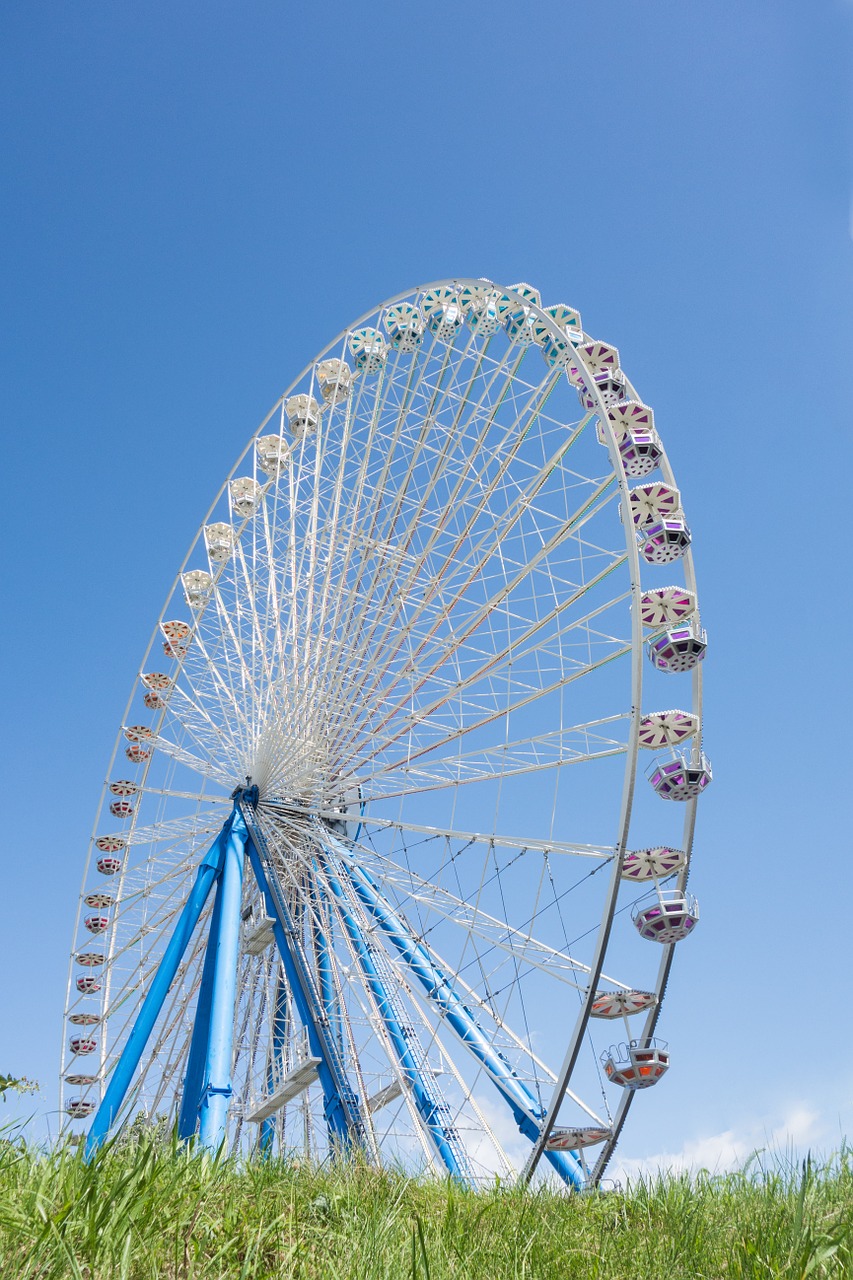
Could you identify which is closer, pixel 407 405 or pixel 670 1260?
pixel 670 1260

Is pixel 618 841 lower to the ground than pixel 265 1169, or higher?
higher

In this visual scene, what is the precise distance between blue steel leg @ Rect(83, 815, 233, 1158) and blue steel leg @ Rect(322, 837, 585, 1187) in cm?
296

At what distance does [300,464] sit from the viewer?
2528cm

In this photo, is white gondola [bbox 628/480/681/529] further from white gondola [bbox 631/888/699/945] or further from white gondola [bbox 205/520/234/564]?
white gondola [bbox 205/520/234/564]

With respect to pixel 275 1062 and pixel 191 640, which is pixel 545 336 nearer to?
pixel 191 640

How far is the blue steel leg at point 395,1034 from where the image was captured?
59.6 ft

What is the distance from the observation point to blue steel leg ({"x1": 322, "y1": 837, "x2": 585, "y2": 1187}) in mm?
17188

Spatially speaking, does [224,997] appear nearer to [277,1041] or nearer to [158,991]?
[158,991]

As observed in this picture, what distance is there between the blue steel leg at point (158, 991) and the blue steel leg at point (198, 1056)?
836 mm

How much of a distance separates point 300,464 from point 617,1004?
14460mm

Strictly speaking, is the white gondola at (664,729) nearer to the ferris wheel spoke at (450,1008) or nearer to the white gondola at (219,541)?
the ferris wheel spoke at (450,1008)

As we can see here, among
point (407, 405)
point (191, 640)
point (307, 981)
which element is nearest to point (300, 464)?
point (407, 405)

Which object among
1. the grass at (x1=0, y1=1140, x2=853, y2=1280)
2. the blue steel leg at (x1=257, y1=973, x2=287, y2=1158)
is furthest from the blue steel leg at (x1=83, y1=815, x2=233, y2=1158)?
the grass at (x1=0, y1=1140, x2=853, y2=1280)

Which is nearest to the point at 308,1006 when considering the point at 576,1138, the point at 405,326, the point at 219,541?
the point at 576,1138
